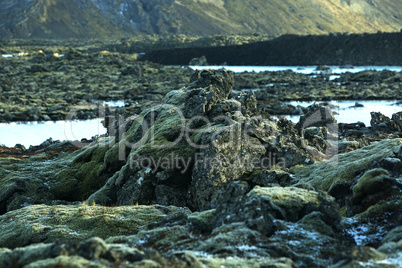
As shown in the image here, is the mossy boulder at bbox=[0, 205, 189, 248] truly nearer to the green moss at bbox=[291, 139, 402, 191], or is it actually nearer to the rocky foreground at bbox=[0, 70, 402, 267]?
the rocky foreground at bbox=[0, 70, 402, 267]

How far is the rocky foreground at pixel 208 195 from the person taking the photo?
41.4 feet

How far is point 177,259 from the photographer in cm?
1171

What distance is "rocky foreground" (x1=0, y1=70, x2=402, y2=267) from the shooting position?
41.4ft

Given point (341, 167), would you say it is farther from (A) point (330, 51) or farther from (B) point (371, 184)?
(A) point (330, 51)

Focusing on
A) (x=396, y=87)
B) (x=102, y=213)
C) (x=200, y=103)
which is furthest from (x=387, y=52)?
(x=102, y=213)

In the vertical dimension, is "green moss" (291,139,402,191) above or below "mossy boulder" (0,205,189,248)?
above
